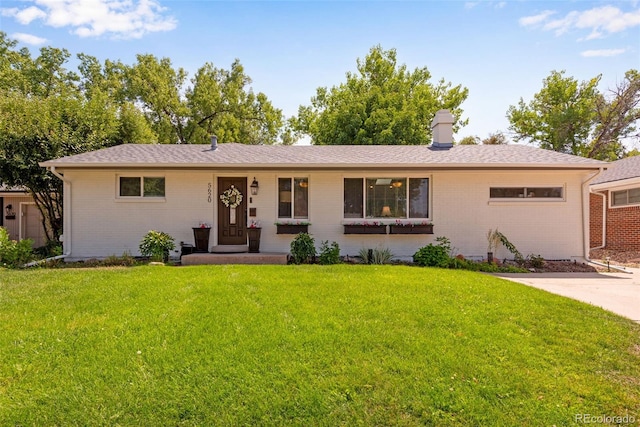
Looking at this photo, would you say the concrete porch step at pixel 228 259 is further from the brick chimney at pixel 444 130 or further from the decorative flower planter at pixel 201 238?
the brick chimney at pixel 444 130

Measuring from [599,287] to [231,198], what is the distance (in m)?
8.55

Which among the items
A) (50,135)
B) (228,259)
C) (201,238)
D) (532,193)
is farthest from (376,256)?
(50,135)

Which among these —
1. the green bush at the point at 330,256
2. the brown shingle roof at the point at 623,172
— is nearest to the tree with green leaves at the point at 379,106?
the brown shingle roof at the point at 623,172

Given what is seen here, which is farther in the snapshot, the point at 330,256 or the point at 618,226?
the point at 618,226

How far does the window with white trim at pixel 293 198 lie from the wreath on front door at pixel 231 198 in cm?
117

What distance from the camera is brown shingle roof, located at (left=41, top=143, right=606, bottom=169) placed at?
27.7ft

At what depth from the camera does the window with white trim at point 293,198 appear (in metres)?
9.16

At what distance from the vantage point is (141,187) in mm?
9031

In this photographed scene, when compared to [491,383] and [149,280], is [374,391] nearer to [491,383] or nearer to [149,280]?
[491,383]

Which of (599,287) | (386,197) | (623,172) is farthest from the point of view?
(623,172)

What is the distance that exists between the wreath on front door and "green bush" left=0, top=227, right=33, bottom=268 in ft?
15.3

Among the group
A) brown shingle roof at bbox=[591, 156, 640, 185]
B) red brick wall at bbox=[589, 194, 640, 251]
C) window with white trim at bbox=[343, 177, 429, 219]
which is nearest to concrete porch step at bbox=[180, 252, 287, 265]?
window with white trim at bbox=[343, 177, 429, 219]

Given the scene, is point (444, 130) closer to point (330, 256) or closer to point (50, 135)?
point (330, 256)

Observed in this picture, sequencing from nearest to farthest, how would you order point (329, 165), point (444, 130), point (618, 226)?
point (329, 165) < point (444, 130) < point (618, 226)
